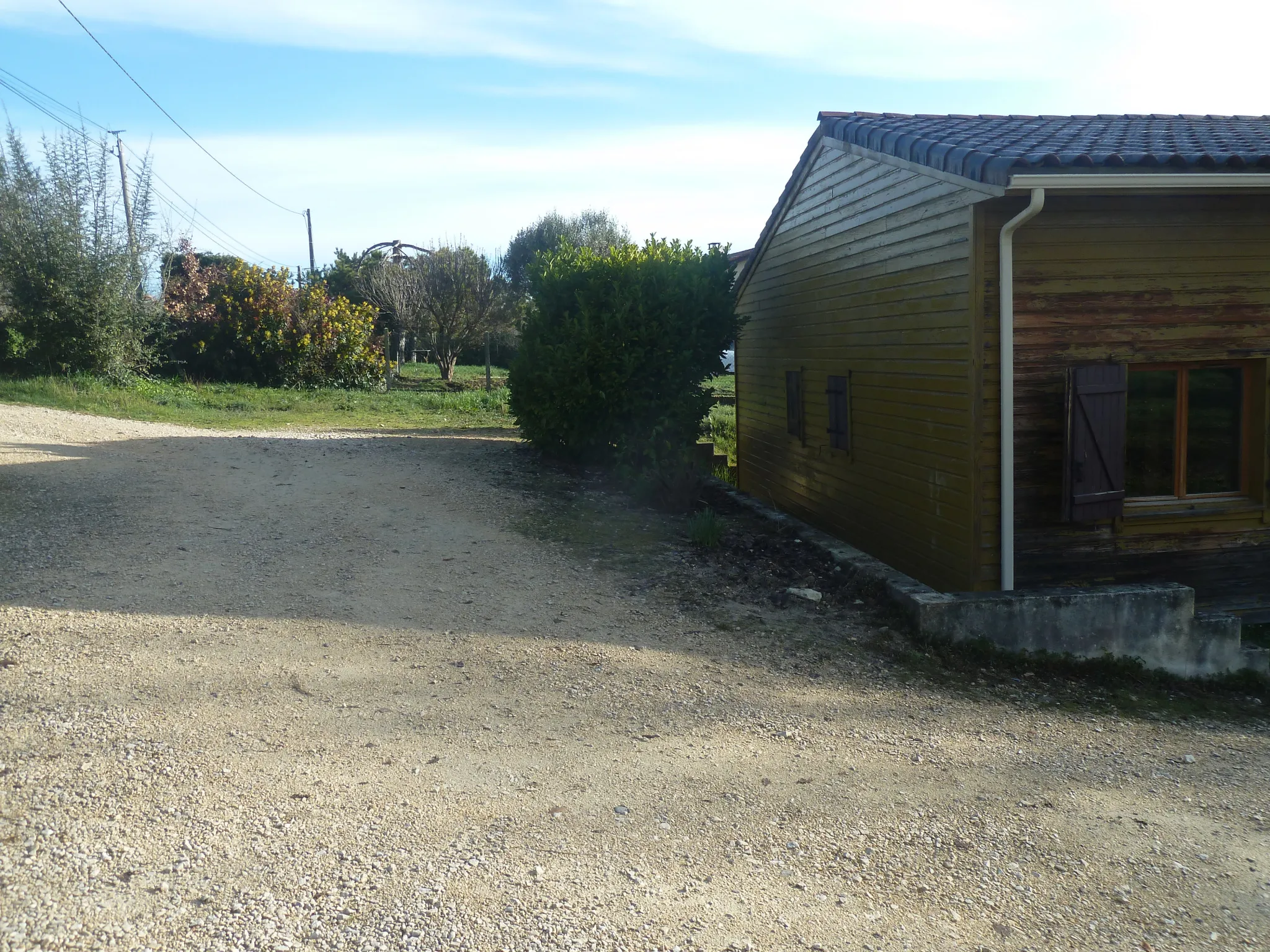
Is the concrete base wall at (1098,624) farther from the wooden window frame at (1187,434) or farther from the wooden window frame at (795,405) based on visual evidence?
the wooden window frame at (795,405)

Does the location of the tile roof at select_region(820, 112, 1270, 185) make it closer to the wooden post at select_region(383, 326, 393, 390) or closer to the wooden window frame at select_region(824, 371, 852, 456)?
the wooden window frame at select_region(824, 371, 852, 456)

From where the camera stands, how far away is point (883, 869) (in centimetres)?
361

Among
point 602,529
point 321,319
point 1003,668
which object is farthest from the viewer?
point 321,319

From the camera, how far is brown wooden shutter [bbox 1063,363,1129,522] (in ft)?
22.3

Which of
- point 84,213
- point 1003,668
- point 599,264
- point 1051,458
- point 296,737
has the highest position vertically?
point 84,213

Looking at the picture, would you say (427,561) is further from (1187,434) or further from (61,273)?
(61,273)

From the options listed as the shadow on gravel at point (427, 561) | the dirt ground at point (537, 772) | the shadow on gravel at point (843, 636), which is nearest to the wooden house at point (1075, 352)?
the shadow on gravel at point (843, 636)

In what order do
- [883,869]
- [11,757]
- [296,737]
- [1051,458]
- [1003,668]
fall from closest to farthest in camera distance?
[883,869], [11,757], [296,737], [1003,668], [1051,458]

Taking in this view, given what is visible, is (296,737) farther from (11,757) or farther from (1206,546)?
(1206,546)

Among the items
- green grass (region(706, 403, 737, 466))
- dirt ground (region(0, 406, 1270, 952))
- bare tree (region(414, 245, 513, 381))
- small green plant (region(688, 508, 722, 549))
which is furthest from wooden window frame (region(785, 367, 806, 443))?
bare tree (region(414, 245, 513, 381))

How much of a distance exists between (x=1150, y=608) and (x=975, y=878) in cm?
390

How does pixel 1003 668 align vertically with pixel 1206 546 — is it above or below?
below

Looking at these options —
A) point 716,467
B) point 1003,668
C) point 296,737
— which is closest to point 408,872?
point 296,737

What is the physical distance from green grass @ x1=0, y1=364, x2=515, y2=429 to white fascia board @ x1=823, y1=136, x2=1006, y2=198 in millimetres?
9034
